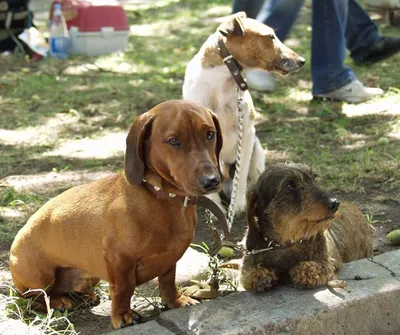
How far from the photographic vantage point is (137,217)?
3.44 metres

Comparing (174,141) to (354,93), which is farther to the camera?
(354,93)

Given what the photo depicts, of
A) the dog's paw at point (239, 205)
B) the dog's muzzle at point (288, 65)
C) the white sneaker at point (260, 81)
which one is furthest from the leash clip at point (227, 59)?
the white sneaker at point (260, 81)

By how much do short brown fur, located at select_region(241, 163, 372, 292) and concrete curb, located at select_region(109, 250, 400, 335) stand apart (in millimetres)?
86

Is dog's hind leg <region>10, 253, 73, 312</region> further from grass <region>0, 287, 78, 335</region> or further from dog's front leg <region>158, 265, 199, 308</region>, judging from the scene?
dog's front leg <region>158, 265, 199, 308</region>

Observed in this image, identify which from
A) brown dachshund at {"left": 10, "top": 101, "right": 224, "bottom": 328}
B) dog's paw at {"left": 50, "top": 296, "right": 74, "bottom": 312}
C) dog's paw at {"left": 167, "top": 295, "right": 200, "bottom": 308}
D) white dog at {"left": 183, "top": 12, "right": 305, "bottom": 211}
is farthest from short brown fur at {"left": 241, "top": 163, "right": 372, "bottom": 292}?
white dog at {"left": 183, "top": 12, "right": 305, "bottom": 211}

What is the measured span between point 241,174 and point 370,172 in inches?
44.5

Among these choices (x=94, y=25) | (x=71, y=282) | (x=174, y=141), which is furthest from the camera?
(x=94, y=25)

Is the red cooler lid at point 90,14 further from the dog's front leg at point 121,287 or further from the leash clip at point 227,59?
the dog's front leg at point 121,287

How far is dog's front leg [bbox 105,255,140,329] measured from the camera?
3.49m

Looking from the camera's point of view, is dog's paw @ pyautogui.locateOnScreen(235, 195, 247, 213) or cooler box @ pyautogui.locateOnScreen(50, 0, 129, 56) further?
cooler box @ pyautogui.locateOnScreen(50, 0, 129, 56)

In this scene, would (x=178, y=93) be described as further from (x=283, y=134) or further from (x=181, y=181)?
(x=181, y=181)

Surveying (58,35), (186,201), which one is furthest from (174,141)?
(58,35)

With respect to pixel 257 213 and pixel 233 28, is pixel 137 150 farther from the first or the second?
pixel 233 28

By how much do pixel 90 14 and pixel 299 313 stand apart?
289 inches
